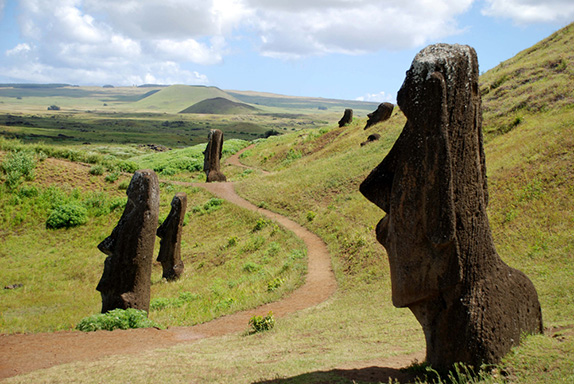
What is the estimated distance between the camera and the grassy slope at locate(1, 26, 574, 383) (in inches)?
313

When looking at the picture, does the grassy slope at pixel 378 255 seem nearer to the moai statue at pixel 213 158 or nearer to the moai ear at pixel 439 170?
the moai ear at pixel 439 170

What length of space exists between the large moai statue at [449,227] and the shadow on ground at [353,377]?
547 mm

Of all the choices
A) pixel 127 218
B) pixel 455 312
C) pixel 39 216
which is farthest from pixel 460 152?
pixel 39 216

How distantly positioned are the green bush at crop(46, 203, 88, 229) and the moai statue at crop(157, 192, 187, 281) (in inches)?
339

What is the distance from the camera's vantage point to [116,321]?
12.2 m

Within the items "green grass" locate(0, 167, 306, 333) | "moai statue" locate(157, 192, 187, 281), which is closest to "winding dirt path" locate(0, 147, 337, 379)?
"green grass" locate(0, 167, 306, 333)

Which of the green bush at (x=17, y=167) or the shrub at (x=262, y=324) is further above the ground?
the green bush at (x=17, y=167)

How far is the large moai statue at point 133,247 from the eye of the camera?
42.8 feet

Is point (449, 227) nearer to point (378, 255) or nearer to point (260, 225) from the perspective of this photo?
point (378, 255)

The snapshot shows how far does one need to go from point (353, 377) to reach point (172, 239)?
14207 millimetres

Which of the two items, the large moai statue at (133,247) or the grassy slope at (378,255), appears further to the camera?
the large moai statue at (133,247)

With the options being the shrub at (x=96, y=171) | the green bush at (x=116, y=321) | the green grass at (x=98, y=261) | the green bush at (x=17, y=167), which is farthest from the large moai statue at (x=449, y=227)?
the shrub at (x=96, y=171)

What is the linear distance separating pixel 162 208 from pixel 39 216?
7.01 metres

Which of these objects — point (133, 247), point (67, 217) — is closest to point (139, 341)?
point (133, 247)
